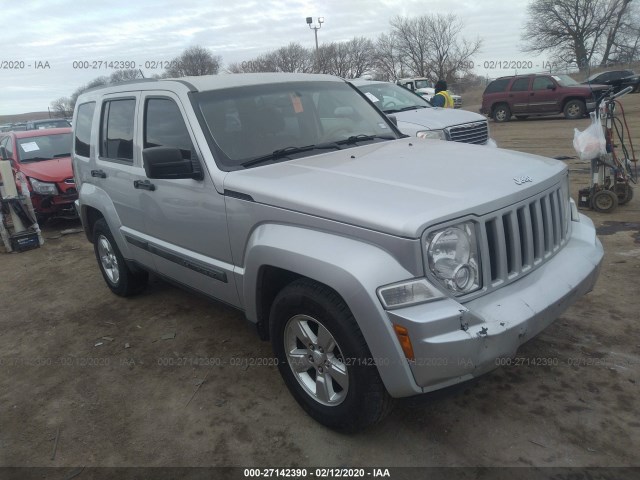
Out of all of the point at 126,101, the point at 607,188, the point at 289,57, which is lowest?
the point at 607,188

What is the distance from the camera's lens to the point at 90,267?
6.50 metres

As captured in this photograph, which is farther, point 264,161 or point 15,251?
point 15,251

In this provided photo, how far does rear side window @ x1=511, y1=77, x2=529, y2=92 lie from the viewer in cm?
1970

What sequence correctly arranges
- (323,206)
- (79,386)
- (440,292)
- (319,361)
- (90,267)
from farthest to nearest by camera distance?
(90,267) < (79,386) < (319,361) < (323,206) < (440,292)

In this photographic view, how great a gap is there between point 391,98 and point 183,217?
605cm

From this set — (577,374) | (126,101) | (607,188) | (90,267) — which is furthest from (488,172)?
(90,267)

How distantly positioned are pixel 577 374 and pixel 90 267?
5673mm

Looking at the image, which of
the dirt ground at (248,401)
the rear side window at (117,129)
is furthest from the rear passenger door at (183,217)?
the dirt ground at (248,401)

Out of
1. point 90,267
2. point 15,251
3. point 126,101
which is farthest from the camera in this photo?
point 15,251

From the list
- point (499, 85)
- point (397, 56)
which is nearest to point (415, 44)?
point (397, 56)

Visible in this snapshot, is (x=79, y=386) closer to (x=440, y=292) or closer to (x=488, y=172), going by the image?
(x=440, y=292)

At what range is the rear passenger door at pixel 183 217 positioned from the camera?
10.7ft

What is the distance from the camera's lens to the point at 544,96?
1917 cm

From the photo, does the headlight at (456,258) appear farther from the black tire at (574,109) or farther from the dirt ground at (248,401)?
the black tire at (574,109)
